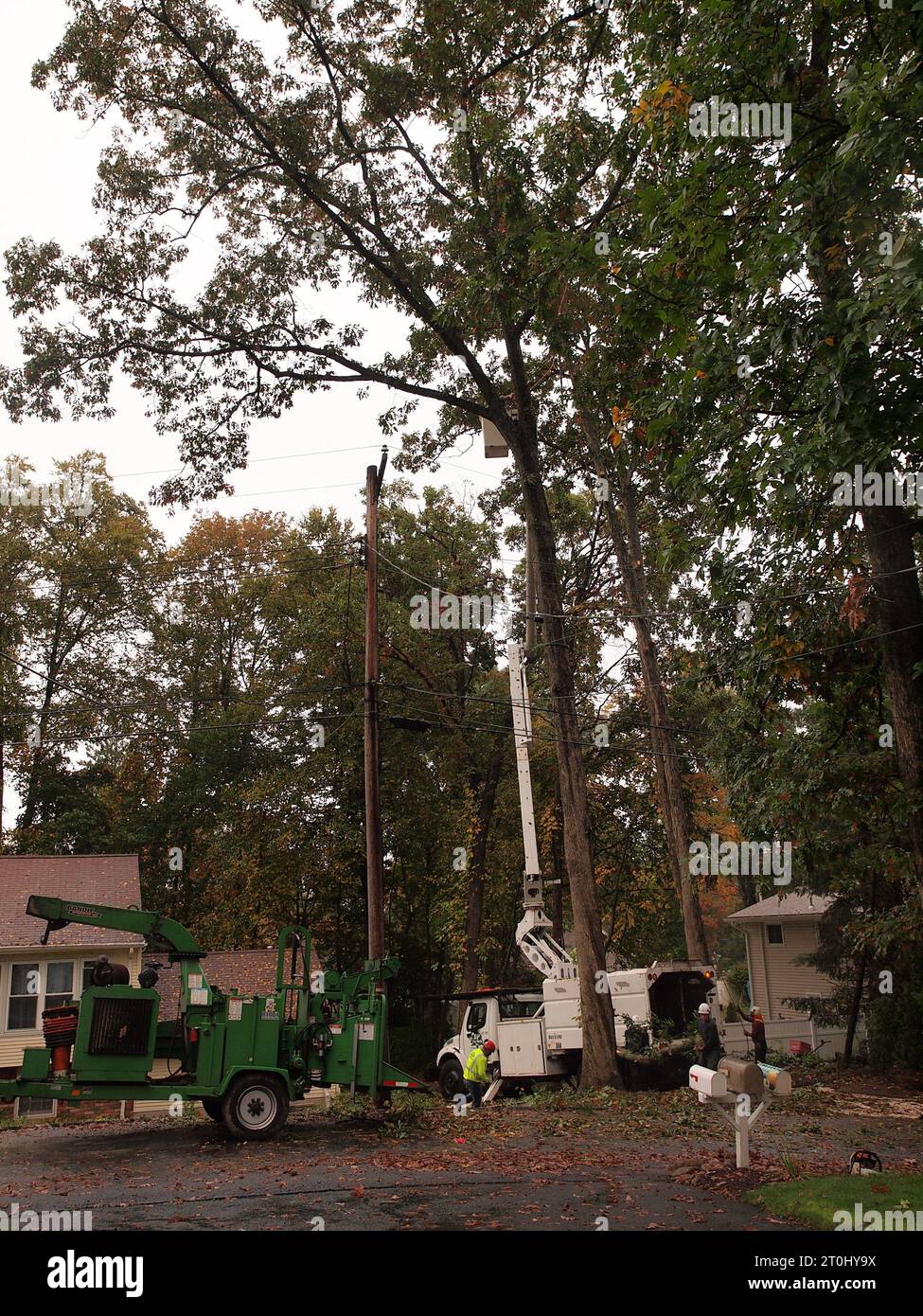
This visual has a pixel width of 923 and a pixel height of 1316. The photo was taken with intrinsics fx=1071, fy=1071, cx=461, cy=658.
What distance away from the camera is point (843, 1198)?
855cm

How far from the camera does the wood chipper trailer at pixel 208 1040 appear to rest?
12406mm

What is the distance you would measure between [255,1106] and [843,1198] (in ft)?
24.4

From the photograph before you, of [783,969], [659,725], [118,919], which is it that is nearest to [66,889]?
[118,919]

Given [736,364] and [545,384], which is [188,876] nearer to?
[545,384]

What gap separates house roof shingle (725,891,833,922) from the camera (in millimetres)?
32844

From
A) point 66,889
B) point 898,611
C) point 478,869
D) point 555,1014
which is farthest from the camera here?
A: point 478,869

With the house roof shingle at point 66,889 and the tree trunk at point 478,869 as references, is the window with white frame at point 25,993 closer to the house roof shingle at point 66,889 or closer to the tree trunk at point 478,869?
the house roof shingle at point 66,889

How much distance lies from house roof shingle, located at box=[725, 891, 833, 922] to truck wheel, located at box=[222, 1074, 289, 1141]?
2228 centimetres

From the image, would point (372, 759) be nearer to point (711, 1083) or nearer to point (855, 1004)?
point (711, 1083)

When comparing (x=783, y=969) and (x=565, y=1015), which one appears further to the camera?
(x=783, y=969)

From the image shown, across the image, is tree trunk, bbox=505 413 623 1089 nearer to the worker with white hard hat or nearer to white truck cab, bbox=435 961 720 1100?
white truck cab, bbox=435 961 720 1100

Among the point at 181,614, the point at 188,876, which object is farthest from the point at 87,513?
the point at 188,876

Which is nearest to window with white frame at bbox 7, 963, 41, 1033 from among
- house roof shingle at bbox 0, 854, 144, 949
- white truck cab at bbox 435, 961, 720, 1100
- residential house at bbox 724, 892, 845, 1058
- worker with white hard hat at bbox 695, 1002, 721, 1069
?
house roof shingle at bbox 0, 854, 144, 949

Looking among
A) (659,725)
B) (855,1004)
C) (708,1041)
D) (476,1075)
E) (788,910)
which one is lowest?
(476,1075)
